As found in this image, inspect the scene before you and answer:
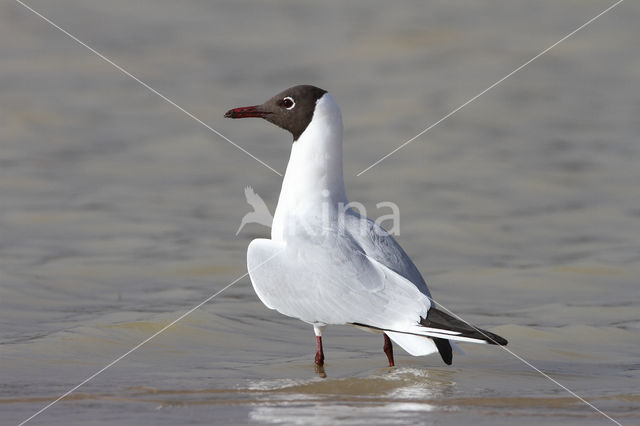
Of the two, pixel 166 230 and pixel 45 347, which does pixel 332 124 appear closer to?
pixel 45 347

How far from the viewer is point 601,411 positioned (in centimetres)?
516

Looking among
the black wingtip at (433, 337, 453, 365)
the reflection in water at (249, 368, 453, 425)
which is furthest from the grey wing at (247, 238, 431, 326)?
the reflection in water at (249, 368, 453, 425)

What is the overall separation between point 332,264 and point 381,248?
0.25 metres

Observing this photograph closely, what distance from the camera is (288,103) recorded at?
6.55 m

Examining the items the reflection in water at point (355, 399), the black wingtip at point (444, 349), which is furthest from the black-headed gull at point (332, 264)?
the reflection in water at point (355, 399)

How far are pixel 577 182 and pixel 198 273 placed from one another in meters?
4.42

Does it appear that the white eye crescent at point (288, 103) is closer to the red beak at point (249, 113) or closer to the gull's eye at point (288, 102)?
the gull's eye at point (288, 102)

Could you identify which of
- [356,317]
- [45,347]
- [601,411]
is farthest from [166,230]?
[601,411]

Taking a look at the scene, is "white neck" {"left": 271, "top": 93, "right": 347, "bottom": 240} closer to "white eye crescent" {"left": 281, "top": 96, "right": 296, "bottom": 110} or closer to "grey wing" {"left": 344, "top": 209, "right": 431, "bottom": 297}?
"white eye crescent" {"left": 281, "top": 96, "right": 296, "bottom": 110}

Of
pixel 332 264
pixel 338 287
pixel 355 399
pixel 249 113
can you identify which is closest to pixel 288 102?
pixel 249 113

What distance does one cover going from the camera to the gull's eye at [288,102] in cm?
654

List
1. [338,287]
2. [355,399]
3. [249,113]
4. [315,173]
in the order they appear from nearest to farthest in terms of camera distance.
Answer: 1. [355,399]
2. [338,287]
3. [315,173]
4. [249,113]

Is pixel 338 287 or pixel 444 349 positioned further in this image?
pixel 338 287

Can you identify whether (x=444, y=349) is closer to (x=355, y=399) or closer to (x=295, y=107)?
(x=355, y=399)
